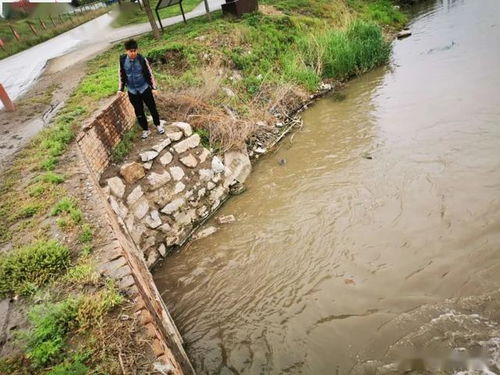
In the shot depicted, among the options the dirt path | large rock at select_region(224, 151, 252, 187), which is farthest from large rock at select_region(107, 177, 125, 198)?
large rock at select_region(224, 151, 252, 187)

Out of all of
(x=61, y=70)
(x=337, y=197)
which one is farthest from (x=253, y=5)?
(x=337, y=197)

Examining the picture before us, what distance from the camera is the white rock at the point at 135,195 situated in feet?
17.8

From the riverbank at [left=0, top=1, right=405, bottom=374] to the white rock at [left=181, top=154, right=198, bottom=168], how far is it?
79 centimetres

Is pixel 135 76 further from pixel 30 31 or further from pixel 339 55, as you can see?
pixel 30 31

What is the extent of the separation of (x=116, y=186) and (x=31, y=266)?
216cm

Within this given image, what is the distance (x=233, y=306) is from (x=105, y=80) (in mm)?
6801

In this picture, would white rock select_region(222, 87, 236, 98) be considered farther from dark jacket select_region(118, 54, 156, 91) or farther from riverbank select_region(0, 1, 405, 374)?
dark jacket select_region(118, 54, 156, 91)

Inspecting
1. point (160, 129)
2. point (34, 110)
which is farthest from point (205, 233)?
point (34, 110)

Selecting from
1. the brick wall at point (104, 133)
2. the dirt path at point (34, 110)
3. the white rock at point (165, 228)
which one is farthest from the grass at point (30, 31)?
the white rock at point (165, 228)

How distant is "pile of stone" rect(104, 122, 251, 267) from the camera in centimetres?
541

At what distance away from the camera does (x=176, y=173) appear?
6121 millimetres

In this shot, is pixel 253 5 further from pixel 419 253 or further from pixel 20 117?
pixel 419 253

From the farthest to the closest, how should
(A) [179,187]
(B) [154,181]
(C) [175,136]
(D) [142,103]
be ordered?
(C) [175,136], (A) [179,187], (D) [142,103], (B) [154,181]

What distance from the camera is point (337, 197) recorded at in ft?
19.5
